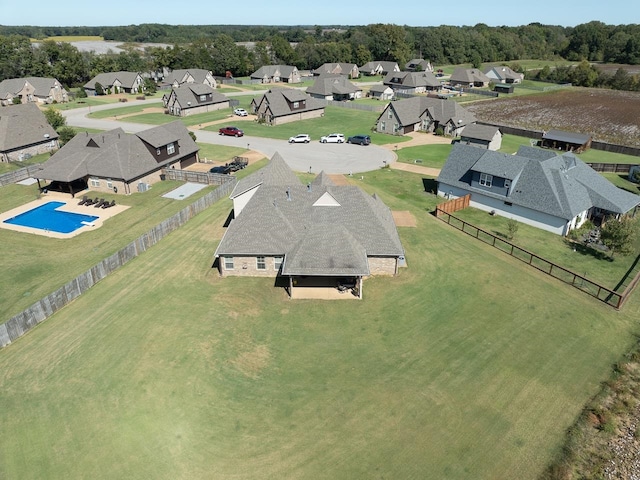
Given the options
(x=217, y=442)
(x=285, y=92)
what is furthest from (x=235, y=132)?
(x=217, y=442)

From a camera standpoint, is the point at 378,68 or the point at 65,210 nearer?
the point at 65,210

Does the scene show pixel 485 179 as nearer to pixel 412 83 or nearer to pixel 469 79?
pixel 412 83

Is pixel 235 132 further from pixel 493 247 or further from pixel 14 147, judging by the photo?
pixel 493 247

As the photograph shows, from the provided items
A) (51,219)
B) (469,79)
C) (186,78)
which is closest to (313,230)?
(51,219)

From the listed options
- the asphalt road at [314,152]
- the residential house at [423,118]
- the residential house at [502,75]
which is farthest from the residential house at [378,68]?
the asphalt road at [314,152]

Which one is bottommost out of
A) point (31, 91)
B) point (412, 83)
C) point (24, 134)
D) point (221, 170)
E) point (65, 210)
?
point (65, 210)

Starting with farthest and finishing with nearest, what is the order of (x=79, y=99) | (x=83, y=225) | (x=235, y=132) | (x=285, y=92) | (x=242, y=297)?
(x=79, y=99)
(x=285, y=92)
(x=235, y=132)
(x=83, y=225)
(x=242, y=297)

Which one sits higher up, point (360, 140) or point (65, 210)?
point (360, 140)

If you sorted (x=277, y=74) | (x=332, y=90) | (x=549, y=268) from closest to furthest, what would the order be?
(x=549, y=268)
(x=332, y=90)
(x=277, y=74)
